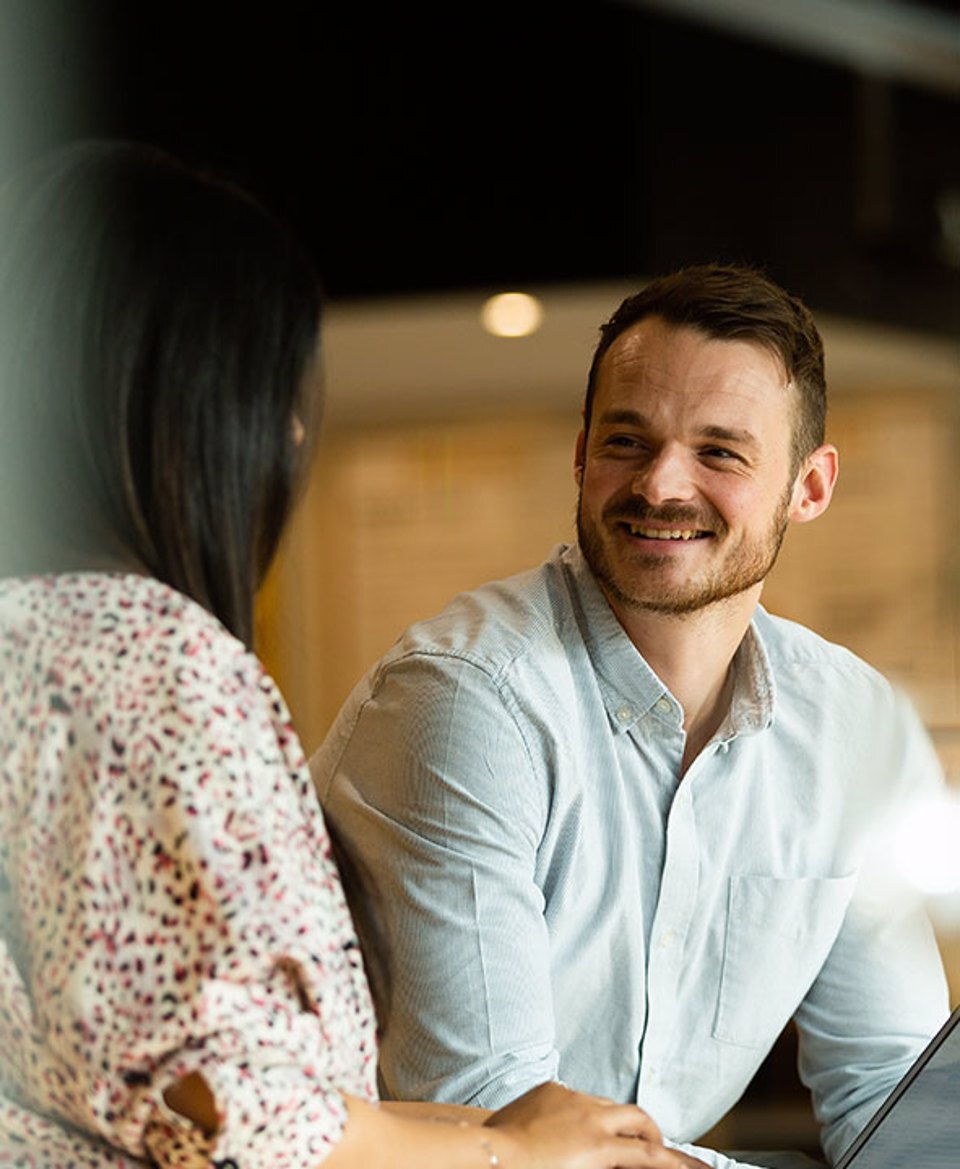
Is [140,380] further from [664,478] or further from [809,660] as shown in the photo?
[809,660]

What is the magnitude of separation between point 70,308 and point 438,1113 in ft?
1.41

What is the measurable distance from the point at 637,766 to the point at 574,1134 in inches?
8.0

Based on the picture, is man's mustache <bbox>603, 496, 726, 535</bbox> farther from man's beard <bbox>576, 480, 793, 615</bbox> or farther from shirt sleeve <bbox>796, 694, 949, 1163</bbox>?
shirt sleeve <bbox>796, 694, 949, 1163</bbox>

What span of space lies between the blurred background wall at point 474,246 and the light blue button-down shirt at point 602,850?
0.03m

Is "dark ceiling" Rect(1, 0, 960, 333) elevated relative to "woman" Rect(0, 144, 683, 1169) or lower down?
elevated

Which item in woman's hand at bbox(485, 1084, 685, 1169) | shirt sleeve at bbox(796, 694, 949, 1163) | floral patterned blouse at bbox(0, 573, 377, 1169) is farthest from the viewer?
shirt sleeve at bbox(796, 694, 949, 1163)

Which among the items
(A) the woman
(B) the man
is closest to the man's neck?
(B) the man

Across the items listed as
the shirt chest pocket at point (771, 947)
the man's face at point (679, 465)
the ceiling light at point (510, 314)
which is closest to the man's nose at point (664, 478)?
the man's face at point (679, 465)

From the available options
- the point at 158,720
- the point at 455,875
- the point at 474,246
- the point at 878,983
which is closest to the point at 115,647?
the point at 158,720

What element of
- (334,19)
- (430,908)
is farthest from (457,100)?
(430,908)

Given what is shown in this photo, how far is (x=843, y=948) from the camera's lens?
103 cm

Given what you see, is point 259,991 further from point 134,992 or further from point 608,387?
point 608,387

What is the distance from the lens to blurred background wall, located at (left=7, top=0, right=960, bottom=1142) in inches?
33.0

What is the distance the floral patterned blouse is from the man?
0.47 ft
